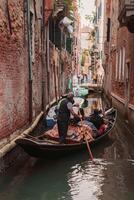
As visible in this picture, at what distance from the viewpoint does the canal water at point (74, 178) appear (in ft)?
26.2

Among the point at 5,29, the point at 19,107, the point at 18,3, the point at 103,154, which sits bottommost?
the point at 103,154

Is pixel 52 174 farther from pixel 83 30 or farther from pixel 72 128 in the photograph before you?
pixel 83 30

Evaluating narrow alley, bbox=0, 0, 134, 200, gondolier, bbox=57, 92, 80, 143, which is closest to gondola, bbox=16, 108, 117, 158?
narrow alley, bbox=0, 0, 134, 200

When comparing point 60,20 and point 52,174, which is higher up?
point 60,20

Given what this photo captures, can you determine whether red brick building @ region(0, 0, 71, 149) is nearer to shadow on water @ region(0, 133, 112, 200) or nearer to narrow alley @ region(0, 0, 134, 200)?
narrow alley @ region(0, 0, 134, 200)

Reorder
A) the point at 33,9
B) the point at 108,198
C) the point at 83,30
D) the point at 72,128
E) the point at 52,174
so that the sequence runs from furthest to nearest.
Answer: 1. the point at 83,30
2. the point at 33,9
3. the point at 72,128
4. the point at 52,174
5. the point at 108,198

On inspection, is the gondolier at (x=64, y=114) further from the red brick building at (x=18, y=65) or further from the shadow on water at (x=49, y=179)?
the red brick building at (x=18, y=65)

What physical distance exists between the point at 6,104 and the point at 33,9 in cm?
573

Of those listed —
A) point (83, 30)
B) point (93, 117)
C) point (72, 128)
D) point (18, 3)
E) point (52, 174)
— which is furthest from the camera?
point (83, 30)

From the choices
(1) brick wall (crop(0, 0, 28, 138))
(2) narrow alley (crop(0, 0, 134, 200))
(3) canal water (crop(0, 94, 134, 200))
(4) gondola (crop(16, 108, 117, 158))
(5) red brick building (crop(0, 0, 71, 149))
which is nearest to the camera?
(3) canal water (crop(0, 94, 134, 200))

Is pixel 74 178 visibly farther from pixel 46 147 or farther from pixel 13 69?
pixel 13 69

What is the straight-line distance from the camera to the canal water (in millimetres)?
7992

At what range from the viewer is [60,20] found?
1015 inches

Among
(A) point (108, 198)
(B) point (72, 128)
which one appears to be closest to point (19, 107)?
(B) point (72, 128)
